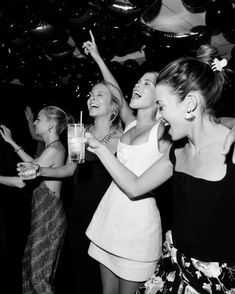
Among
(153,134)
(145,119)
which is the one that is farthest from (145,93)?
(153,134)

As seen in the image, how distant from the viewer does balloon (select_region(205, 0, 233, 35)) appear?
2.76 meters

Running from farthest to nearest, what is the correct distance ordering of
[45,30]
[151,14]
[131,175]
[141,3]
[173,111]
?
[45,30]
[151,14]
[141,3]
[131,175]
[173,111]

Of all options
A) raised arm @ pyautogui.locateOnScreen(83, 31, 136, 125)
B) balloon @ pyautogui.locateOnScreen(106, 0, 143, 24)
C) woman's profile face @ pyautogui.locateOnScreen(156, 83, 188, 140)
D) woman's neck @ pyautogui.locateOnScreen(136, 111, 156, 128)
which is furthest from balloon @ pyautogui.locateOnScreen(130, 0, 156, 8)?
woman's profile face @ pyautogui.locateOnScreen(156, 83, 188, 140)

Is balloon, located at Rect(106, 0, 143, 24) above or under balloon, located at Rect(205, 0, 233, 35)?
above

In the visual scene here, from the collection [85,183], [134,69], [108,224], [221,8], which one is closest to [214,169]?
[108,224]

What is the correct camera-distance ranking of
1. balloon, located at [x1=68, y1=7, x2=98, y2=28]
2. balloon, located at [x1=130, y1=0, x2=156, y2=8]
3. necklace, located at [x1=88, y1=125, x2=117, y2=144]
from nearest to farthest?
balloon, located at [x1=130, y1=0, x2=156, y2=8], necklace, located at [x1=88, y1=125, x2=117, y2=144], balloon, located at [x1=68, y1=7, x2=98, y2=28]

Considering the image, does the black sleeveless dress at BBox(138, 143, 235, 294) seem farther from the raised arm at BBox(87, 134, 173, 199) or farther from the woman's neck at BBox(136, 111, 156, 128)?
the woman's neck at BBox(136, 111, 156, 128)

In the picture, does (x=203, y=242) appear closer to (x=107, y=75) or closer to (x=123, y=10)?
(x=107, y=75)

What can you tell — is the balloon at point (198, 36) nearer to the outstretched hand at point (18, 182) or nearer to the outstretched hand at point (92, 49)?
the outstretched hand at point (92, 49)

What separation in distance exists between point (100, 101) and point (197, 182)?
156cm

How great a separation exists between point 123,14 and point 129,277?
6.56 feet

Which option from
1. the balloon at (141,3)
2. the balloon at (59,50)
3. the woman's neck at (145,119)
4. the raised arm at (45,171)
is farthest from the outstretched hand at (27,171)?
the balloon at (59,50)

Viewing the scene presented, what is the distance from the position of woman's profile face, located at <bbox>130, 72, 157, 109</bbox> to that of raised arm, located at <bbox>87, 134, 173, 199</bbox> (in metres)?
0.72

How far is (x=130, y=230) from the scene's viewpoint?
1.88 m
